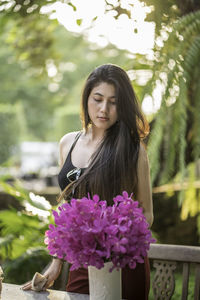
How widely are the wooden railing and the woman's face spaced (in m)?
0.59

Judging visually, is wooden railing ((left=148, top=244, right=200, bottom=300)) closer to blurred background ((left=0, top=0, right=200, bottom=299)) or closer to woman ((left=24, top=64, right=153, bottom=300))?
woman ((left=24, top=64, right=153, bottom=300))

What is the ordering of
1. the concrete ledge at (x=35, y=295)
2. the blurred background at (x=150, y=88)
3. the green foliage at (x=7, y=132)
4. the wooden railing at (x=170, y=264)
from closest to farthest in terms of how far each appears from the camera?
the concrete ledge at (x=35, y=295), the wooden railing at (x=170, y=264), the blurred background at (x=150, y=88), the green foliage at (x=7, y=132)

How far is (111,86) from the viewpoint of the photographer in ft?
6.00

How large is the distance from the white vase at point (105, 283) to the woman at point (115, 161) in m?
0.38

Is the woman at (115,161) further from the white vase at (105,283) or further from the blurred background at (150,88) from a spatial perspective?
the white vase at (105,283)

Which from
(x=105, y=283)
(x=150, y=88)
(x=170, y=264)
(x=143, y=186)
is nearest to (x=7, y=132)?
(x=150, y=88)

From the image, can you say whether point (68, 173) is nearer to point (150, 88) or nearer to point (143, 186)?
point (143, 186)

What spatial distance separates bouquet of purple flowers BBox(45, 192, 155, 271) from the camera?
1.21m

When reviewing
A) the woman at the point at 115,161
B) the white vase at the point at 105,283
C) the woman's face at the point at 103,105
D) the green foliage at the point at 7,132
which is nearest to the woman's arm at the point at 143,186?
the woman at the point at 115,161

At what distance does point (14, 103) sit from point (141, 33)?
51.9 ft

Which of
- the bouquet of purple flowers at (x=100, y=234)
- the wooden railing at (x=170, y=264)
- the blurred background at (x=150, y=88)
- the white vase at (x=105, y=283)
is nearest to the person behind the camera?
the bouquet of purple flowers at (x=100, y=234)

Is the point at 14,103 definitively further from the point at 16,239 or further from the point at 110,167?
the point at 110,167

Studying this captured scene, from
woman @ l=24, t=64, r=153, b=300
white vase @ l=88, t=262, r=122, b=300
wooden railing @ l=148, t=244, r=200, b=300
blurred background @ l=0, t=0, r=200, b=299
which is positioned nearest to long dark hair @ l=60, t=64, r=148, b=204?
woman @ l=24, t=64, r=153, b=300

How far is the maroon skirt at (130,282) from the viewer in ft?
5.92
